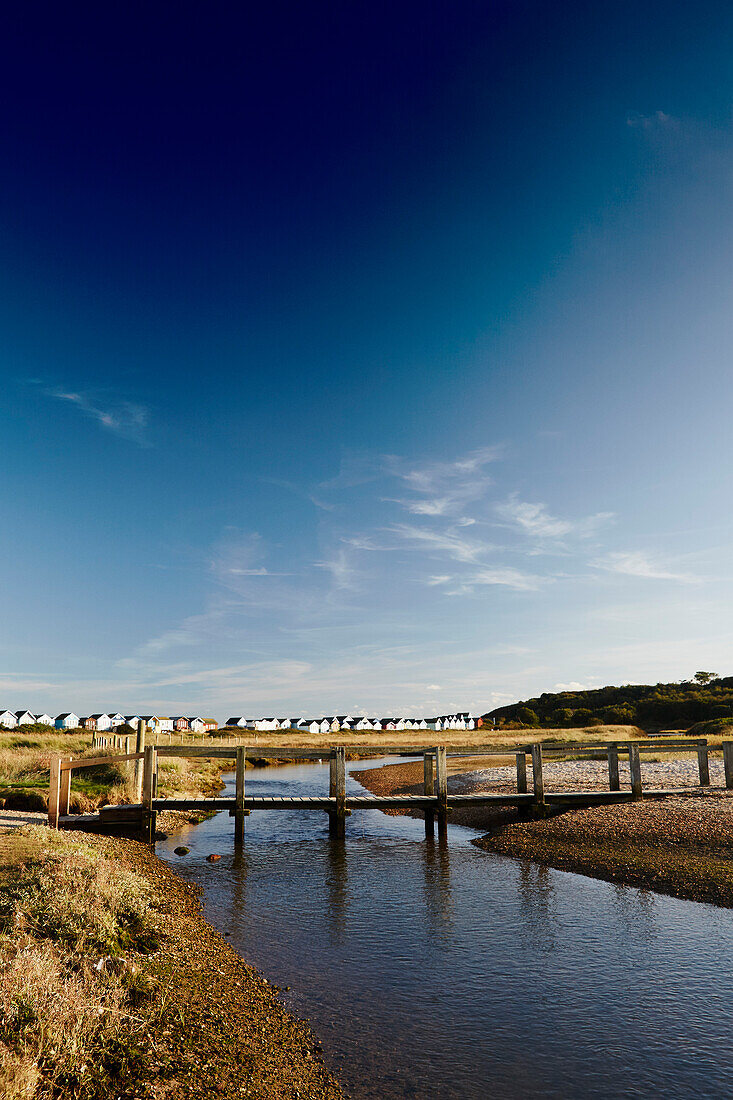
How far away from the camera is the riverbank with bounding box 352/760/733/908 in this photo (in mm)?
14656

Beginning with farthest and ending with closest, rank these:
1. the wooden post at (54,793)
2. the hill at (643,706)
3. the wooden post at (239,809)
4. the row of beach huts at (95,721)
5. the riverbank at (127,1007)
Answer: the row of beach huts at (95,721)
the hill at (643,706)
the wooden post at (239,809)
the wooden post at (54,793)
the riverbank at (127,1007)

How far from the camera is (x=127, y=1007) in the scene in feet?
23.3

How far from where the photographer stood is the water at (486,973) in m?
7.41

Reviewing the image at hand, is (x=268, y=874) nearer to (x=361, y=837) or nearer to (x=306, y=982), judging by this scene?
(x=361, y=837)

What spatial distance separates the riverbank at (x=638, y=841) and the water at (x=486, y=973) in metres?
0.80

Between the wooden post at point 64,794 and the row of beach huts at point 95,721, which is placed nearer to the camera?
the wooden post at point 64,794

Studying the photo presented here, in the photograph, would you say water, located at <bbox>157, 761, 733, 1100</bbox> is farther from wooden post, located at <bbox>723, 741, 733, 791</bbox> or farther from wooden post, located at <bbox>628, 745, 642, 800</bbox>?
wooden post, located at <bbox>723, 741, 733, 791</bbox>

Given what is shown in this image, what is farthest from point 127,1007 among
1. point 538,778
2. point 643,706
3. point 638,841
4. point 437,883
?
point 643,706

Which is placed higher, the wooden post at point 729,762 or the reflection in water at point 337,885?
the wooden post at point 729,762

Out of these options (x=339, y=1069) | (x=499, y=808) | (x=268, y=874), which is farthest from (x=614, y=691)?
(x=339, y=1069)

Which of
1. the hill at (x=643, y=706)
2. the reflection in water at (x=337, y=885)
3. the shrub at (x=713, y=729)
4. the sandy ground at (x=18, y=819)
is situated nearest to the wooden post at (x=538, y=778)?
the reflection in water at (x=337, y=885)

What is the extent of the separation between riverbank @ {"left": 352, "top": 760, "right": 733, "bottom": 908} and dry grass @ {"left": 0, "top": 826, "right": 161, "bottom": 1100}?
10.8 metres

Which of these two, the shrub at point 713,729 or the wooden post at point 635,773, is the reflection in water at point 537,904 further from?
the shrub at point 713,729

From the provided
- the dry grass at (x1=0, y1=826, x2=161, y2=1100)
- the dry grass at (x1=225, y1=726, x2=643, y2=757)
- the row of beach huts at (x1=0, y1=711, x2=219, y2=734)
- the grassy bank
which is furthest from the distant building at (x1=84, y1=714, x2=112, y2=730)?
the dry grass at (x1=0, y1=826, x2=161, y2=1100)
